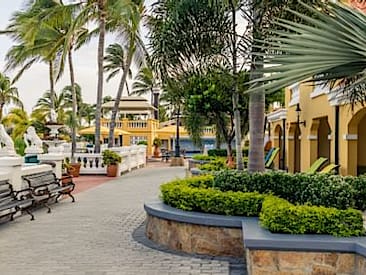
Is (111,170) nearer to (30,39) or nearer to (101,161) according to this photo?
(101,161)

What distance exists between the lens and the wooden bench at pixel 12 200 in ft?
31.5

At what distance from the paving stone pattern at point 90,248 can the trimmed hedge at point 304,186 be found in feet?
4.54

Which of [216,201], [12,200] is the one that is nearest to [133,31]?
[12,200]

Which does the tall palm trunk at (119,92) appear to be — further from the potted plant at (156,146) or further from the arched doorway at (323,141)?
the potted plant at (156,146)

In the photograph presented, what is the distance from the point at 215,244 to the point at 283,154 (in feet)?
53.9

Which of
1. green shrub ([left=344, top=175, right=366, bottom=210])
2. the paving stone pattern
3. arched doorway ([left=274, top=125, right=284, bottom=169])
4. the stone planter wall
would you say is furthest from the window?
the stone planter wall

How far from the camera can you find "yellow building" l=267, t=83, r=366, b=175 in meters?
13.7

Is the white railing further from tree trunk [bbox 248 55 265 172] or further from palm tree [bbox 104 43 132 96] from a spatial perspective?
tree trunk [bbox 248 55 265 172]

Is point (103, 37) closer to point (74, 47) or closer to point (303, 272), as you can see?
point (74, 47)

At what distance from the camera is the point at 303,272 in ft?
18.3

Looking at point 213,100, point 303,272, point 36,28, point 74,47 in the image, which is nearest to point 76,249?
point 303,272

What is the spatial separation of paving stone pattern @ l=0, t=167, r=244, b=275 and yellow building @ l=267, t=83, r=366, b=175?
374 centimetres

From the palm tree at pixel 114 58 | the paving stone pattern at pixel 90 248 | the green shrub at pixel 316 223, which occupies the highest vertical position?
the palm tree at pixel 114 58

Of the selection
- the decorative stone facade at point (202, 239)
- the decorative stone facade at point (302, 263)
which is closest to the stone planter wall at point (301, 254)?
the decorative stone facade at point (302, 263)
